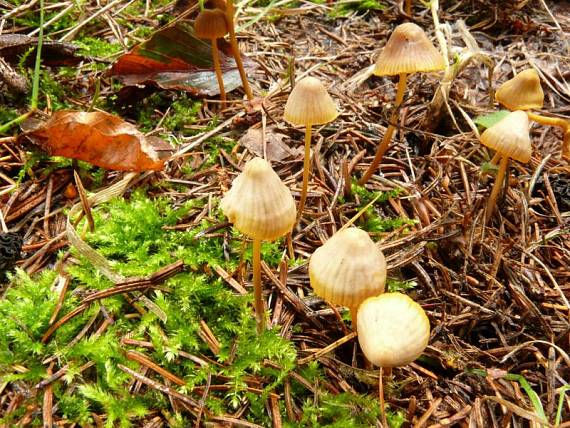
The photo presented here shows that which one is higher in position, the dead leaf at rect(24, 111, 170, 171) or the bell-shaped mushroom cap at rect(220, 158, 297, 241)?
the bell-shaped mushroom cap at rect(220, 158, 297, 241)

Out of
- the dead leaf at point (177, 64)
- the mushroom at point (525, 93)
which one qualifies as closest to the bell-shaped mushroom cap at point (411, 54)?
the mushroom at point (525, 93)

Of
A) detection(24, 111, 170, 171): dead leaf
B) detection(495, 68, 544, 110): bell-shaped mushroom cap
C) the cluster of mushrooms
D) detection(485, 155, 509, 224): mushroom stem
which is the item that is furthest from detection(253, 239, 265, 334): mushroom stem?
detection(495, 68, 544, 110): bell-shaped mushroom cap

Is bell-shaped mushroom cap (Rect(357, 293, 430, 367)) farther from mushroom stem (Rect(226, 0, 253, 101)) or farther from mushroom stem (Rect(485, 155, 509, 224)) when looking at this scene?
mushroom stem (Rect(226, 0, 253, 101))

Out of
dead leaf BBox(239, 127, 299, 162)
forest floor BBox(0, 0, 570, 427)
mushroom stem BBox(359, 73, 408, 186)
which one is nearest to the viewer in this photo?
forest floor BBox(0, 0, 570, 427)

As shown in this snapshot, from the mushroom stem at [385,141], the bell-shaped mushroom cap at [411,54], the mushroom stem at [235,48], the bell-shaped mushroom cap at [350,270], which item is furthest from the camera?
the mushroom stem at [235,48]

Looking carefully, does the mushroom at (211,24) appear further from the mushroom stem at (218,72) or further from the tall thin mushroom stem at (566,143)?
the tall thin mushroom stem at (566,143)

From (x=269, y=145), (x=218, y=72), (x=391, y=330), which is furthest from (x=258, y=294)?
(x=218, y=72)

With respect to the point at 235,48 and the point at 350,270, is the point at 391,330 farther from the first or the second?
the point at 235,48

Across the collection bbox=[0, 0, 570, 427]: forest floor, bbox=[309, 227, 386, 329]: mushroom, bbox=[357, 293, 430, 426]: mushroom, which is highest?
bbox=[309, 227, 386, 329]: mushroom
